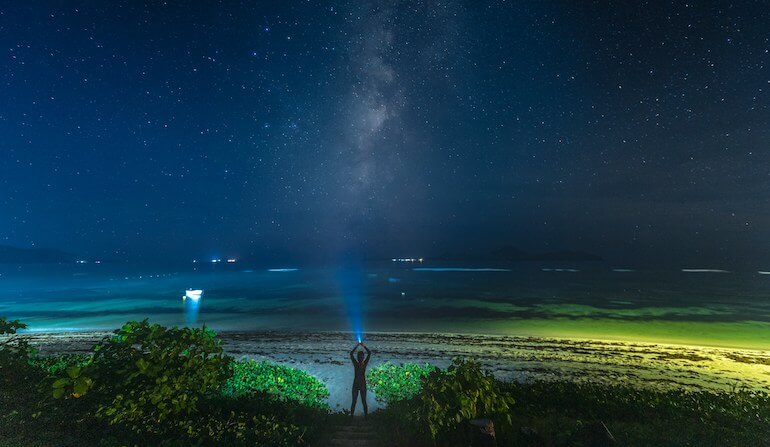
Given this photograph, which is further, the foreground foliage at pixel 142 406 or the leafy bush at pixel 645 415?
the leafy bush at pixel 645 415

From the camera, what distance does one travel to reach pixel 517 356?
2578cm

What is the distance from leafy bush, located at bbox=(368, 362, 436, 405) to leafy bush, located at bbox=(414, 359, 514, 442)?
72.2 inches

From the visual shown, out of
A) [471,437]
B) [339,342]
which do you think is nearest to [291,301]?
[339,342]

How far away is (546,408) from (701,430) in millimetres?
4066

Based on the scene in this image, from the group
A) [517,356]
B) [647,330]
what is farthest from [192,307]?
[647,330]

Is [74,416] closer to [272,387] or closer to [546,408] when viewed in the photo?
[272,387]

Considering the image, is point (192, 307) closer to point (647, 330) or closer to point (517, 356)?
point (517, 356)

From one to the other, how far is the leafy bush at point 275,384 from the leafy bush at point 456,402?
4083 millimetres

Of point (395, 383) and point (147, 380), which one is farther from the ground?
point (147, 380)

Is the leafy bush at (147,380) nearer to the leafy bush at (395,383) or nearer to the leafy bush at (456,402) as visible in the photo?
the leafy bush at (456,402)

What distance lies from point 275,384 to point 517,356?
733 inches

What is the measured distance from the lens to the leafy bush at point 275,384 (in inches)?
486

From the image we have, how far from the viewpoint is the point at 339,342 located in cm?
3030

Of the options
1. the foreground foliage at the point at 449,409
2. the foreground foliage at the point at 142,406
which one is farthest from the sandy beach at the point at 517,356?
the foreground foliage at the point at 142,406
